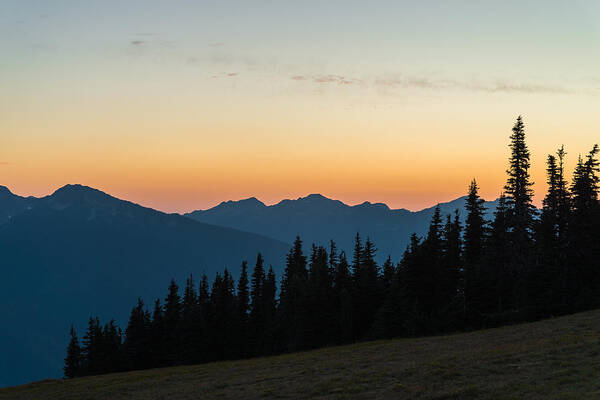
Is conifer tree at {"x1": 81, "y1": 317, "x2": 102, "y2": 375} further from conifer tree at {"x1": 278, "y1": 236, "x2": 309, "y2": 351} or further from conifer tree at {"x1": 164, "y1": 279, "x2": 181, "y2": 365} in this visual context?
conifer tree at {"x1": 278, "y1": 236, "x2": 309, "y2": 351}

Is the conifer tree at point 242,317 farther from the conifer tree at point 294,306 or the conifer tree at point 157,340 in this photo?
the conifer tree at point 157,340

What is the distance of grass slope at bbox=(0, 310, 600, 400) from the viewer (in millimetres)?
19500

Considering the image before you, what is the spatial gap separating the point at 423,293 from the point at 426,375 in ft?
128

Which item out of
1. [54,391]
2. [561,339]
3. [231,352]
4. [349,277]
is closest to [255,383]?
[561,339]

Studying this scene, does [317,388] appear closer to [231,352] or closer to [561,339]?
[561,339]

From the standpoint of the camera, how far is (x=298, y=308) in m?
71.8

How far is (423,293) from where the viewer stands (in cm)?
6162

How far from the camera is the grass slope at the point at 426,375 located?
19.5 metres

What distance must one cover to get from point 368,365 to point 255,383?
7.23 m

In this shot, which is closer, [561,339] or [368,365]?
[561,339]

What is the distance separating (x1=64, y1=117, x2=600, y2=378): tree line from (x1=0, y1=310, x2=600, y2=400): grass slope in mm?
13860

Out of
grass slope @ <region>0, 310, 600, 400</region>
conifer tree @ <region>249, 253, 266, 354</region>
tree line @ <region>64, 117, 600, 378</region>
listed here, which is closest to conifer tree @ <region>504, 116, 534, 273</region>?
tree line @ <region>64, 117, 600, 378</region>

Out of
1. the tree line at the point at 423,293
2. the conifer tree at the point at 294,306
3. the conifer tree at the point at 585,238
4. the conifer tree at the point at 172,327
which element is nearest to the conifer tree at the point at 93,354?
the tree line at the point at 423,293

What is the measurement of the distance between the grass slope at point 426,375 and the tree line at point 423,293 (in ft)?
45.5
